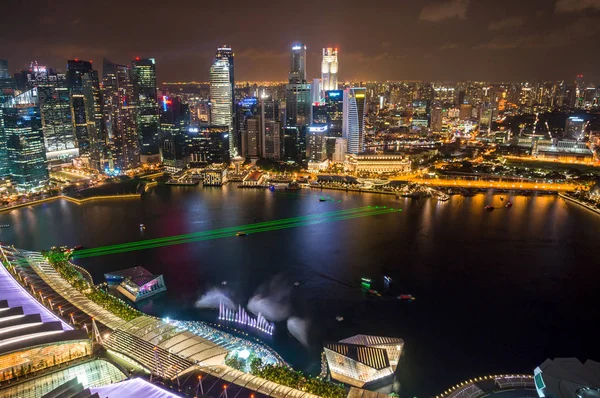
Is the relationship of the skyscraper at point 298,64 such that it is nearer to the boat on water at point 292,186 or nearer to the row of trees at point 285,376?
the boat on water at point 292,186

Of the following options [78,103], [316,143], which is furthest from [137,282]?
[78,103]

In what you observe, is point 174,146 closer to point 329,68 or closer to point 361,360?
point 329,68

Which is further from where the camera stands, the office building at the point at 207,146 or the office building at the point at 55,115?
the office building at the point at 55,115

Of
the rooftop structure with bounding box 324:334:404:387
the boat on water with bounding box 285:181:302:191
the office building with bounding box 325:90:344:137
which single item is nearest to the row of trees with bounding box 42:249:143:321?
the rooftop structure with bounding box 324:334:404:387

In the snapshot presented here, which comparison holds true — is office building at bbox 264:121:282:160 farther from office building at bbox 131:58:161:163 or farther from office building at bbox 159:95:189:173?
office building at bbox 131:58:161:163

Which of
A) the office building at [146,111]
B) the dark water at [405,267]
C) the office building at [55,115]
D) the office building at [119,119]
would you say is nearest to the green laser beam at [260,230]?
the dark water at [405,267]
